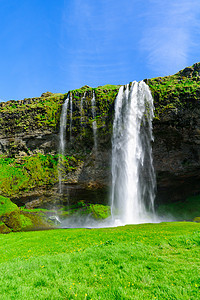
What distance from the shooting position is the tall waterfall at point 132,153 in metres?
33.5

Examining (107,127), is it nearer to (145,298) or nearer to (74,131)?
(74,131)

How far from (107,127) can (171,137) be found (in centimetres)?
1201

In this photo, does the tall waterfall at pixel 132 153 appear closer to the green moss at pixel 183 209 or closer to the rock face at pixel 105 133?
the rock face at pixel 105 133

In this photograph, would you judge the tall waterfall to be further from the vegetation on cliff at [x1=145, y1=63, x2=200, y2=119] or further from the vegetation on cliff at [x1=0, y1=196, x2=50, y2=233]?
the vegetation on cliff at [x1=0, y1=196, x2=50, y2=233]

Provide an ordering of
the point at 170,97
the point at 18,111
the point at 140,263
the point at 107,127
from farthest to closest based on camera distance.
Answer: the point at 18,111, the point at 107,127, the point at 170,97, the point at 140,263

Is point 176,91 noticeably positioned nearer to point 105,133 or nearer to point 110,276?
point 105,133

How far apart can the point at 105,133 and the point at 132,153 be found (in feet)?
21.6

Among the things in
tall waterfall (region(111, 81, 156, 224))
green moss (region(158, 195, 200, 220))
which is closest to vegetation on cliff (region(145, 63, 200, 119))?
tall waterfall (region(111, 81, 156, 224))

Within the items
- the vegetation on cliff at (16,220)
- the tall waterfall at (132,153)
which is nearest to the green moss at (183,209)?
the tall waterfall at (132,153)

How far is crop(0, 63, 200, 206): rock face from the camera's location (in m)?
33.3

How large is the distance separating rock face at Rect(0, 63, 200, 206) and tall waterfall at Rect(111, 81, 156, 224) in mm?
1500

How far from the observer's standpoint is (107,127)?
36406mm

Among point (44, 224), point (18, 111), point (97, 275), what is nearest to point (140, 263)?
point (97, 275)

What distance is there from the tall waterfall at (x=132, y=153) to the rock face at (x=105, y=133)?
150 cm
